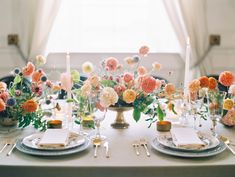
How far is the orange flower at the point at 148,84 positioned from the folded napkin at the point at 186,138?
19 centimetres

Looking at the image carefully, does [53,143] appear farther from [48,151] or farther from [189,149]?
[189,149]

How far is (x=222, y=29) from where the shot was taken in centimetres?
341

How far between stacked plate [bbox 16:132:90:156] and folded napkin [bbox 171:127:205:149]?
347 mm

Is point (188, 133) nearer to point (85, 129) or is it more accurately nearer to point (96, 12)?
point (85, 129)

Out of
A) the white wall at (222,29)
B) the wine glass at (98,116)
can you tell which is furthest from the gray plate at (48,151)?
the white wall at (222,29)

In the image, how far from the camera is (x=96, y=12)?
3451mm

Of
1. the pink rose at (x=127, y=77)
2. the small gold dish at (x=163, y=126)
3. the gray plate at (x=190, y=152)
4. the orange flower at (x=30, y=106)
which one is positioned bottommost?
the gray plate at (x=190, y=152)

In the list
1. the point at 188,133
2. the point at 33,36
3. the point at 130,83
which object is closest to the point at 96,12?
the point at 33,36

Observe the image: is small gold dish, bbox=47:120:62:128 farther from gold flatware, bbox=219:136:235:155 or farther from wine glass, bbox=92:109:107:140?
gold flatware, bbox=219:136:235:155

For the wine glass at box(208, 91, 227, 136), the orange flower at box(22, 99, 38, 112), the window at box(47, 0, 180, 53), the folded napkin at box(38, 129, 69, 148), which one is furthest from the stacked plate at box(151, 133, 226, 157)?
the window at box(47, 0, 180, 53)

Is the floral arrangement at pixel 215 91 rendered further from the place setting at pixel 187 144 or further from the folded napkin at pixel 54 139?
the folded napkin at pixel 54 139

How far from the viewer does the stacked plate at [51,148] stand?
55.8 inches

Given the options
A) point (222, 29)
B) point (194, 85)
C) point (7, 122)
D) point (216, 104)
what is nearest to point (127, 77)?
point (194, 85)

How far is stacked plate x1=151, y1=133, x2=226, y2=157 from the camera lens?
55.4 inches
